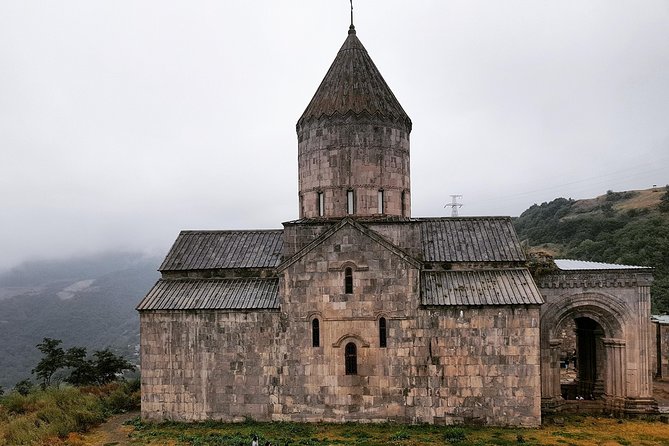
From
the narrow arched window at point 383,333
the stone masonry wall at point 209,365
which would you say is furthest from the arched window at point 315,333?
the narrow arched window at point 383,333

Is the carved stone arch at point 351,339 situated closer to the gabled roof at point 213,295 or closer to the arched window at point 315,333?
the arched window at point 315,333

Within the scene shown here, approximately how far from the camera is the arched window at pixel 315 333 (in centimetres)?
1344

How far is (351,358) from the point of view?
43.8 ft

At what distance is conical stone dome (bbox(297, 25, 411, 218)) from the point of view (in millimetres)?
14477

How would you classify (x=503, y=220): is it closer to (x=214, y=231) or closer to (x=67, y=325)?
(x=214, y=231)

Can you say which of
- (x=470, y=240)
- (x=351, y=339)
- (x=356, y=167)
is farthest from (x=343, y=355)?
(x=356, y=167)

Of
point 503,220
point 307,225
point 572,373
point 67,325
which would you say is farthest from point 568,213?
point 67,325

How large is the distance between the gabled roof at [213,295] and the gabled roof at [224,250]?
21.5 inches

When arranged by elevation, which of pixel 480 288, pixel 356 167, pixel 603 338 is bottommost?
pixel 603 338

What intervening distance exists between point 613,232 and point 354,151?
42220 millimetres

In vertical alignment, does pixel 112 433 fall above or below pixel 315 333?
below

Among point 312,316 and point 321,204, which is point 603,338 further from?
point 321,204

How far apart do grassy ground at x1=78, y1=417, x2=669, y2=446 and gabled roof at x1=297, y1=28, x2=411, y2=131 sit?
9187 millimetres

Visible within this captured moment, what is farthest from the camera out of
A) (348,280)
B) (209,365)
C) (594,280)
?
(594,280)
